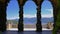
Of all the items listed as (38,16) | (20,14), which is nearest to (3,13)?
(20,14)

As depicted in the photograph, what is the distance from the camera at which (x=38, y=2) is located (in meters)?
17.3

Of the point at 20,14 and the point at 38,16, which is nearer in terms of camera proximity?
the point at 20,14

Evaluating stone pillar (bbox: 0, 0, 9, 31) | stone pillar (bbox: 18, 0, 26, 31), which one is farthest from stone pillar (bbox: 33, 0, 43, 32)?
stone pillar (bbox: 0, 0, 9, 31)

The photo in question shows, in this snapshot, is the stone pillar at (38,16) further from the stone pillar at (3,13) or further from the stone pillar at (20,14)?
the stone pillar at (3,13)

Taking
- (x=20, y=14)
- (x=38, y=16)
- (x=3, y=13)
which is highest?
(x=3, y=13)

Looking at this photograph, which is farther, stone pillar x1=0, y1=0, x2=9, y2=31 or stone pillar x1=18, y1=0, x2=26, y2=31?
stone pillar x1=0, y1=0, x2=9, y2=31

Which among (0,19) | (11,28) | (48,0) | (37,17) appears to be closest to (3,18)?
(0,19)

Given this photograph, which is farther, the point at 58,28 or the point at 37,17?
the point at 37,17

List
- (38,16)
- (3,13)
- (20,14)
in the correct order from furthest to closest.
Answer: (3,13) → (38,16) → (20,14)

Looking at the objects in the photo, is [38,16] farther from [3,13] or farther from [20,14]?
[3,13]

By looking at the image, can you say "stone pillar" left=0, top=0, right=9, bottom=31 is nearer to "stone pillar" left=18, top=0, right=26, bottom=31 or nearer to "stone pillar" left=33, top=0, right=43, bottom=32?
"stone pillar" left=18, top=0, right=26, bottom=31

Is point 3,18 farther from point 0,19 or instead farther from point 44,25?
point 44,25

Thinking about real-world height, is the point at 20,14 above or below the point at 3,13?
below

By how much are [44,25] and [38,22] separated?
3.04ft
